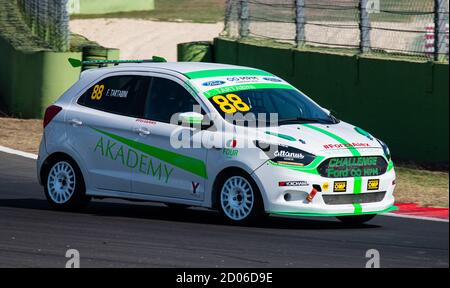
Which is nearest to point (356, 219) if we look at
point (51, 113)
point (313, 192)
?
point (313, 192)

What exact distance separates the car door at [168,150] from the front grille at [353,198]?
1.27 metres

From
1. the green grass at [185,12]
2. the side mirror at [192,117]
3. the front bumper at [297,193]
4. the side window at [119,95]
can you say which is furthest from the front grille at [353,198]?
the green grass at [185,12]

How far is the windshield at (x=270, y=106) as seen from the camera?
1270cm

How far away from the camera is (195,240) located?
1152 centimetres

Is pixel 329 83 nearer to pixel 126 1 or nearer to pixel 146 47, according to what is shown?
pixel 146 47

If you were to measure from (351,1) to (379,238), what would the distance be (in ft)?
24.8

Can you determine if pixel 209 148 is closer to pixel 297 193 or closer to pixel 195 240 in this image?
pixel 297 193

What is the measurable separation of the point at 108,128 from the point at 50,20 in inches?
435

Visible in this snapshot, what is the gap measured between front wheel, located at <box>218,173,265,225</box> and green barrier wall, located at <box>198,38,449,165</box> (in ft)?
17.3

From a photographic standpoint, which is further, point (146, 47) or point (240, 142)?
point (146, 47)

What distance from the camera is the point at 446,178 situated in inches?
643

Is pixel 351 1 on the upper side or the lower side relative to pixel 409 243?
upper
